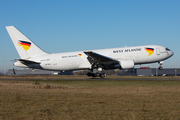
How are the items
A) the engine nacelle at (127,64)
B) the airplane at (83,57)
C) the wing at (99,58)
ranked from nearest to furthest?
1. the wing at (99,58)
2. the engine nacelle at (127,64)
3. the airplane at (83,57)

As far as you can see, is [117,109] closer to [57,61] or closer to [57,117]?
[57,117]

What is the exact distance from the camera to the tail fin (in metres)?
36.5

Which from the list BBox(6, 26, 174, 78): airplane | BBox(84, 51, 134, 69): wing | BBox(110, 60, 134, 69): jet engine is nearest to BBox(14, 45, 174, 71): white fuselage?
BBox(6, 26, 174, 78): airplane

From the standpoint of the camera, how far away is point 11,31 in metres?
36.5

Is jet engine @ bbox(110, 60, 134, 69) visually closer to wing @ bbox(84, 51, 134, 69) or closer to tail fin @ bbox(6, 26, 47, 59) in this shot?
wing @ bbox(84, 51, 134, 69)

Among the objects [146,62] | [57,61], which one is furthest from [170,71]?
[57,61]

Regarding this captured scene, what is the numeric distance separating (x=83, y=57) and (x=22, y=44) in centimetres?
1114

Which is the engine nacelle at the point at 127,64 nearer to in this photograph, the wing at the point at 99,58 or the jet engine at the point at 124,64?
the jet engine at the point at 124,64

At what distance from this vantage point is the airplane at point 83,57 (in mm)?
34938

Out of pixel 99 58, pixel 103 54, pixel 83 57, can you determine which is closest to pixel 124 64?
pixel 99 58

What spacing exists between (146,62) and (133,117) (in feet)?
95.6

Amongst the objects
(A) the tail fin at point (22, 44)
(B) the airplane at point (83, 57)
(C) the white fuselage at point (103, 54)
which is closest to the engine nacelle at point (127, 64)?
(B) the airplane at point (83, 57)

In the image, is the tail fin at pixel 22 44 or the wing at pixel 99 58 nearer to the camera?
the wing at pixel 99 58

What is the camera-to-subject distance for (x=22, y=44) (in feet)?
121
